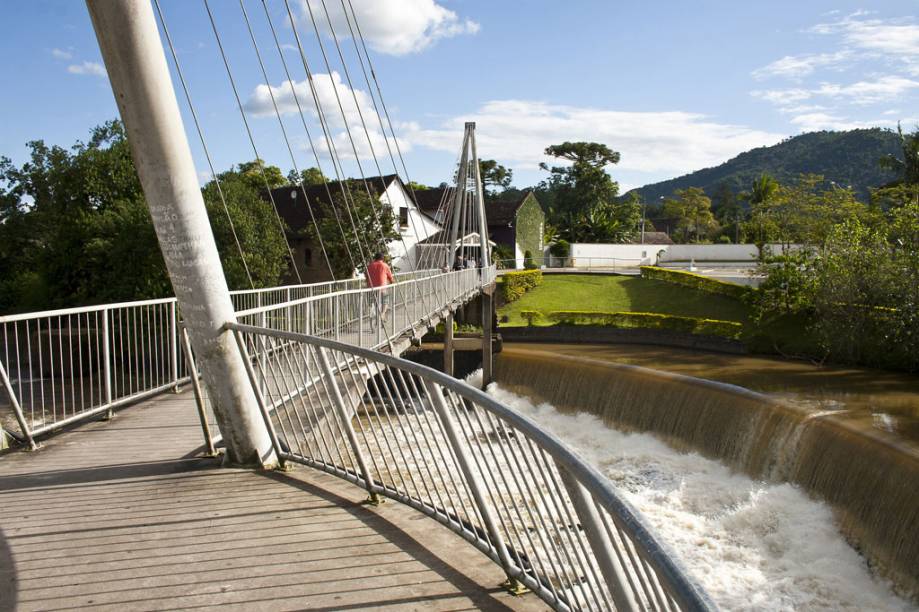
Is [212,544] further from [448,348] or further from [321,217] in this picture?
[321,217]

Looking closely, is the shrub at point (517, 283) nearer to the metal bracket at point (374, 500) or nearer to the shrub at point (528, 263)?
the shrub at point (528, 263)

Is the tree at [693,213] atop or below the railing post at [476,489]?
atop

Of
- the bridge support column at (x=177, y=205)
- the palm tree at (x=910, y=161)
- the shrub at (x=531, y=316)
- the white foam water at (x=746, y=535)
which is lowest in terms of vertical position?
the white foam water at (x=746, y=535)

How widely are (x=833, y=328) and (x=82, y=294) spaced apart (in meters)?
26.1

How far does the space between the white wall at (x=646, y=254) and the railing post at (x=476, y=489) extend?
175ft

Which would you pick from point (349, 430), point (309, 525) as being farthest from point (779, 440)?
point (309, 525)

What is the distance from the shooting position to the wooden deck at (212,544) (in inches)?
138

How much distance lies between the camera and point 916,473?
35.7 feet

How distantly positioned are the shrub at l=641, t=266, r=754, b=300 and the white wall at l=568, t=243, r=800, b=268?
49.0 feet

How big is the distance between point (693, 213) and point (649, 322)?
192 ft

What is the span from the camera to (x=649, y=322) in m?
32.5

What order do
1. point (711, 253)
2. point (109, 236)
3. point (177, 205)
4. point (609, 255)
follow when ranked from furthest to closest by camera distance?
point (711, 253) → point (609, 255) → point (109, 236) → point (177, 205)

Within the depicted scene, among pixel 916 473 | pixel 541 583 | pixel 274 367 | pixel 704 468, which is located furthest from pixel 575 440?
pixel 541 583

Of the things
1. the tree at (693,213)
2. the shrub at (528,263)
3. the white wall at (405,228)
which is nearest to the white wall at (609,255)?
the shrub at (528,263)
